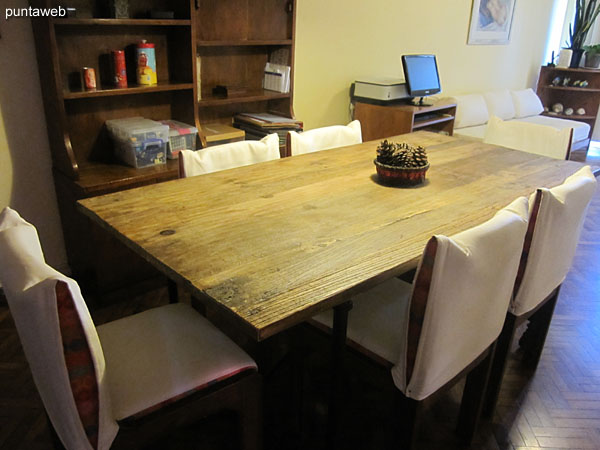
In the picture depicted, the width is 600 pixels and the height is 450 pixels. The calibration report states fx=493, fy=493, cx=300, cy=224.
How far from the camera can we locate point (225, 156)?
2.07m

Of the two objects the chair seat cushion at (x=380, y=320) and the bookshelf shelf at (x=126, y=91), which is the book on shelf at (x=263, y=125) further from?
the chair seat cushion at (x=380, y=320)

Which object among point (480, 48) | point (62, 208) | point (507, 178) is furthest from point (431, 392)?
point (480, 48)

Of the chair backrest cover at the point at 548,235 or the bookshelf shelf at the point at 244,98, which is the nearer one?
the chair backrest cover at the point at 548,235

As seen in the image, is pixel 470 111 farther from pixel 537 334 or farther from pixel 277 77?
pixel 537 334

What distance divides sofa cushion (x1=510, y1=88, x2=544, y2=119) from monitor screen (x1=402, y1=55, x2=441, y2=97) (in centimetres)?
198

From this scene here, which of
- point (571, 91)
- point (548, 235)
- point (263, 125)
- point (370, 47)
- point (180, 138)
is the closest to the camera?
point (548, 235)

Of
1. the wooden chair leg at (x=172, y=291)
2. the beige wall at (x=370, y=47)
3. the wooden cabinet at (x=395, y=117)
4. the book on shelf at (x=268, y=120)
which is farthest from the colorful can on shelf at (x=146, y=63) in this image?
the wooden cabinet at (x=395, y=117)

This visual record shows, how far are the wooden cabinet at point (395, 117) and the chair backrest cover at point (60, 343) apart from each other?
3.05 meters

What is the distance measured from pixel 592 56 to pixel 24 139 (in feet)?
19.4

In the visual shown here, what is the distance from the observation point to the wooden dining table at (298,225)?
1123 millimetres

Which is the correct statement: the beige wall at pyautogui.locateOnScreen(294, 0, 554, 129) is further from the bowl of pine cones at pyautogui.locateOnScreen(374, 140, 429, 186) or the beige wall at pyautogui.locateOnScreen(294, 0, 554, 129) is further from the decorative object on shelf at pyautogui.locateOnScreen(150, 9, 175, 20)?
the bowl of pine cones at pyautogui.locateOnScreen(374, 140, 429, 186)

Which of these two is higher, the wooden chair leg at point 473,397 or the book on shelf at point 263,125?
the book on shelf at point 263,125

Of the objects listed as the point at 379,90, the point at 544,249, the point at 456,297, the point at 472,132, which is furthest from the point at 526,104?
the point at 456,297

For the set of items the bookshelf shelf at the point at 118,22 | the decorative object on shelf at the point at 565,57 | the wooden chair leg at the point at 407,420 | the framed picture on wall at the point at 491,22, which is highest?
the framed picture on wall at the point at 491,22
